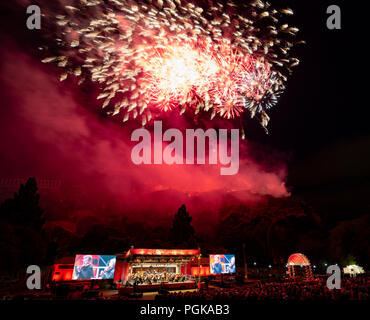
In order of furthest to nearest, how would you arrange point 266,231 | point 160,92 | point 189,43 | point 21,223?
point 266,231 → point 21,223 → point 160,92 → point 189,43

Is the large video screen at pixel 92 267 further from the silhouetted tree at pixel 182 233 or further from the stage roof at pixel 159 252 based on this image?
the silhouetted tree at pixel 182 233

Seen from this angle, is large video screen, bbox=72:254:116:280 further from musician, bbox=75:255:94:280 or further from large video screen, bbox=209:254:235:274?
large video screen, bbox=209:254:235:274

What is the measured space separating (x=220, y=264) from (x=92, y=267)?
16.2 meters

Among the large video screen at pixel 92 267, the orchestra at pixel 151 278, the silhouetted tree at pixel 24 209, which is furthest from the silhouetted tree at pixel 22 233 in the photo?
the orchestra at pixel 151 278

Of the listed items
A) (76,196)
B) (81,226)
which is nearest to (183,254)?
(81,226)

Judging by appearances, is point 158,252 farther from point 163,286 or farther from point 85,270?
point 85,270

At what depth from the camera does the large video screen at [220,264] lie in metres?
29.5

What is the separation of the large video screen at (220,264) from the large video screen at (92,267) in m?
12.8

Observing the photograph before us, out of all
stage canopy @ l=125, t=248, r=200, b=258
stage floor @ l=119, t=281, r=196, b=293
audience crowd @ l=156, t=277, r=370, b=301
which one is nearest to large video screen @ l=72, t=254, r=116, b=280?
stage canopy @ l=125, t=248, r=200, b=258

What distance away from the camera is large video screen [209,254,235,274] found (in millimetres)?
29523
